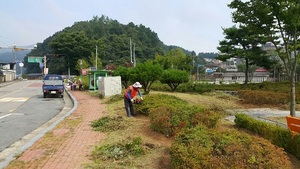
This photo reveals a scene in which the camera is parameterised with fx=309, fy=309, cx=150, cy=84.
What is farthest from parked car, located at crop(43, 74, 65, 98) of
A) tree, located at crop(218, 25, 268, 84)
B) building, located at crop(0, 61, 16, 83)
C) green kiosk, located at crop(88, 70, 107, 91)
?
building, located at crop(0, 61, 16, 83)

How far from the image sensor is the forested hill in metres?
77.9

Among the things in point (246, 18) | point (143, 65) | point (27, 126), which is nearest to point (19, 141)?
point (27, 126)

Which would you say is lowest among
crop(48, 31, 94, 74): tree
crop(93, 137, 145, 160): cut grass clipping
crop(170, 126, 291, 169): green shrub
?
crop(93, 137, 145, 160): cut grass clipping

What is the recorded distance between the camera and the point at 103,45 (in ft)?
267

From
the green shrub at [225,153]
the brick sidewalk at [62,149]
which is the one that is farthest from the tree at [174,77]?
the green shrub at [225,153]

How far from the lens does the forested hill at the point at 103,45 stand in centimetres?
7794

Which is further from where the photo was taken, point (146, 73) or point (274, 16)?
point (146, 73)

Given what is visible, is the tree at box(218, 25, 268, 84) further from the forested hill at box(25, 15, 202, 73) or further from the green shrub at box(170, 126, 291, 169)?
the forested hill at box(25, 15, 202, 73)

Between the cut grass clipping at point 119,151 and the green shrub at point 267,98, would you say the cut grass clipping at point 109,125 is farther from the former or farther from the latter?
the green shrub at point 267,98

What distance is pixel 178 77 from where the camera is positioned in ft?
78.0

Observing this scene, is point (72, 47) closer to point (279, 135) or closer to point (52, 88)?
point (52, 88)

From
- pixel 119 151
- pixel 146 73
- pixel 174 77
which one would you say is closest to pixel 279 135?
pixel 119 151

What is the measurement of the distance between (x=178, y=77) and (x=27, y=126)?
1491 cm

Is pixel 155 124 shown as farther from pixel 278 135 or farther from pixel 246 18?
pixel 246 18
